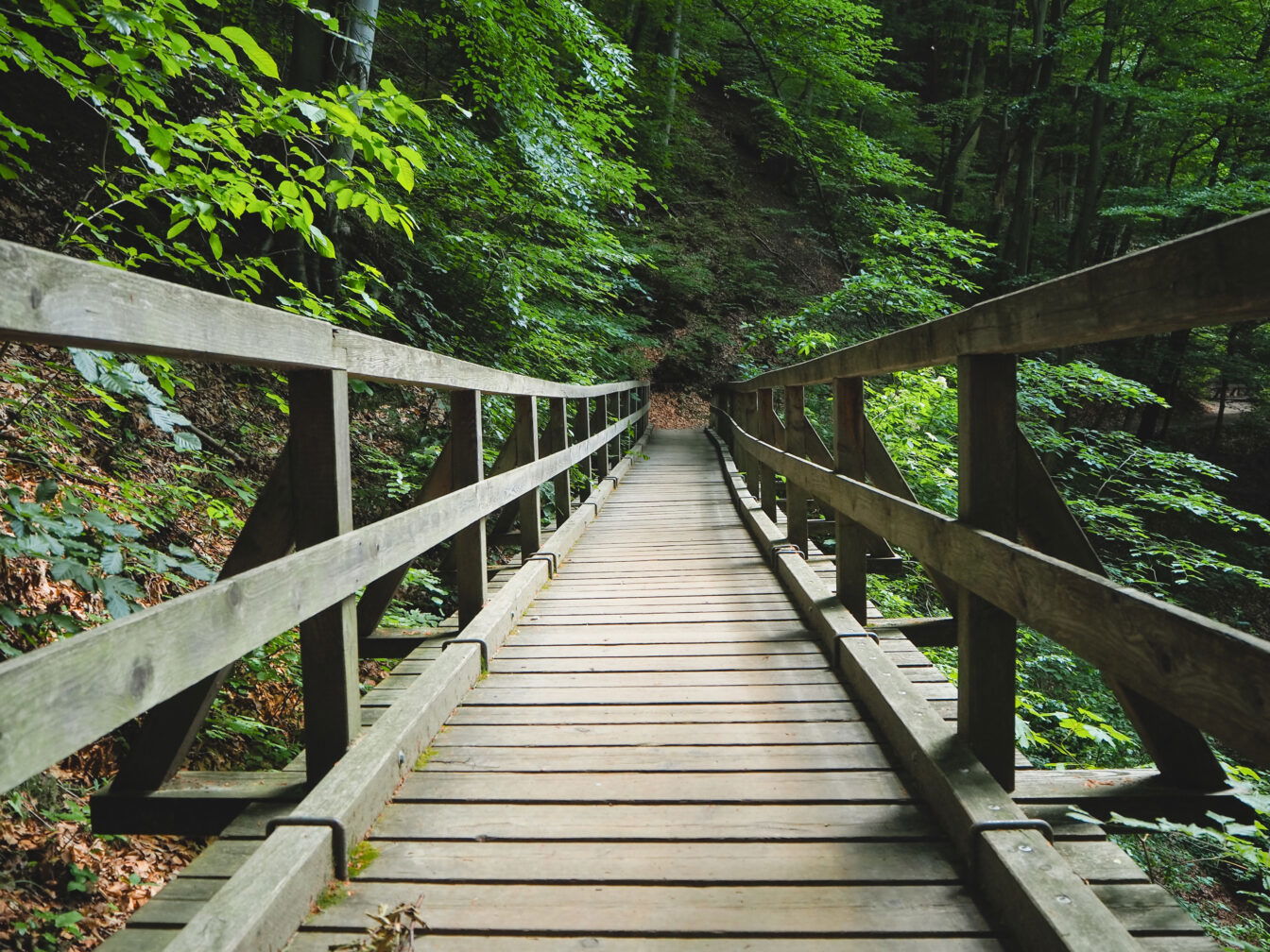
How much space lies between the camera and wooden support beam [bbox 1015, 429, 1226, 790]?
2.10m

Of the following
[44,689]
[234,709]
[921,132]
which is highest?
[921,132]

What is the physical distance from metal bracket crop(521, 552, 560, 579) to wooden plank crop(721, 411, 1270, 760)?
297 centimetres

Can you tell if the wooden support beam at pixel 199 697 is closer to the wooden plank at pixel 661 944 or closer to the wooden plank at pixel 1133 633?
the wooden plank at pixel 661 944

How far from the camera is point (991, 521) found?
2090 mm

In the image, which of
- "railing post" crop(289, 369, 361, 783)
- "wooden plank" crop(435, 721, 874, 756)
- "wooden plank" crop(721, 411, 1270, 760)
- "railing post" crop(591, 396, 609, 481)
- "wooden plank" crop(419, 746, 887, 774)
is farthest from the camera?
"railing post" crop(591, 396, 609, 481)

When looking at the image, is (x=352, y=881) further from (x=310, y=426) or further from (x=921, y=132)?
(x=921, y=132)

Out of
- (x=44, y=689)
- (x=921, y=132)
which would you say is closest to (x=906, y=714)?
(x=44, y=689)

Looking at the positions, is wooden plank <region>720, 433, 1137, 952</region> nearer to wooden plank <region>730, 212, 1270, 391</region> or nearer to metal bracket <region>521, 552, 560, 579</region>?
wooden plank <region>730, 212, 1270, 391</region>

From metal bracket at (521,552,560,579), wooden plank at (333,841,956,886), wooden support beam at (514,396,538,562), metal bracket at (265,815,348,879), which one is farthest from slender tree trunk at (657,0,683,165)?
metal bracket at (265,815,348,879)

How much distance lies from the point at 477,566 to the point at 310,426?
1.74m

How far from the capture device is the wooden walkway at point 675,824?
1.66 metres

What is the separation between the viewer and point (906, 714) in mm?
2416

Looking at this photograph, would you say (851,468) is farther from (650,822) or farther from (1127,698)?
(650,822)

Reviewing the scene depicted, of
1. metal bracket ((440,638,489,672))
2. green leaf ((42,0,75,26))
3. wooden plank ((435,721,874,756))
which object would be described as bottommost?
wooden plank ((435,721,874,756))
